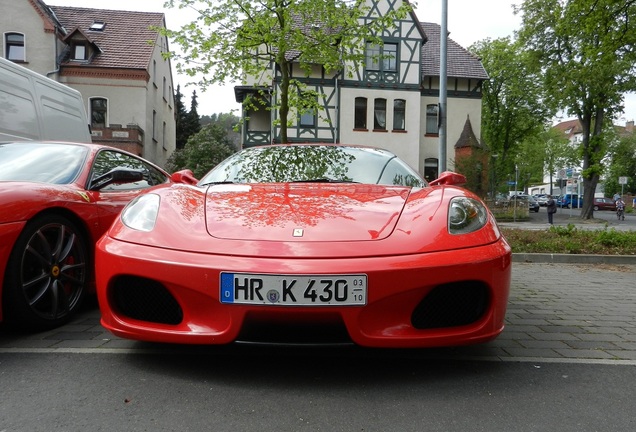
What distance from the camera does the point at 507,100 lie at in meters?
34.0

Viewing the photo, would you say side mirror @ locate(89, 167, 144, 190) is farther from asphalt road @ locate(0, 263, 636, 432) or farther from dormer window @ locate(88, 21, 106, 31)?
dormer window @ locate(88, 21, 106, 31)

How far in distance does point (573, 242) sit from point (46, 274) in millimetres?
7717

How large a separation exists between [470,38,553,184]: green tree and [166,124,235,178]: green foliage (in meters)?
18.5

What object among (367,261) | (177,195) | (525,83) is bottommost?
(367,261)

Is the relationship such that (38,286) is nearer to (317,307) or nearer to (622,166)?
(317,307)

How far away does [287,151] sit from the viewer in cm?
373

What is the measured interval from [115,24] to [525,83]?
25.7 metres

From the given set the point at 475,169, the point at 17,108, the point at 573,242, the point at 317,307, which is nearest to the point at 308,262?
the point at 317,307

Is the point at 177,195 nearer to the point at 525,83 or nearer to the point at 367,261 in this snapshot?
the point at 367,261

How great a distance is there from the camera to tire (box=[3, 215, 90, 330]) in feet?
8.68

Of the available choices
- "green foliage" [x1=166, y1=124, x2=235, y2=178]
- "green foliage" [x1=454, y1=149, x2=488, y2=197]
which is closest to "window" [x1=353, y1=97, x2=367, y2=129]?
"green foliage" [x1=454, y1=149, x2=488, y2=197]

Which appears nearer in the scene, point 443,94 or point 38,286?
point 38,286

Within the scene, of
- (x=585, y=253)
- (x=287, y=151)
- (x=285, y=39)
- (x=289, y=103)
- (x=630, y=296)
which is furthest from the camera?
(x=289, y=103)

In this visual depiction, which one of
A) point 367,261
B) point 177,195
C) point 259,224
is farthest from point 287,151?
point 367,261
